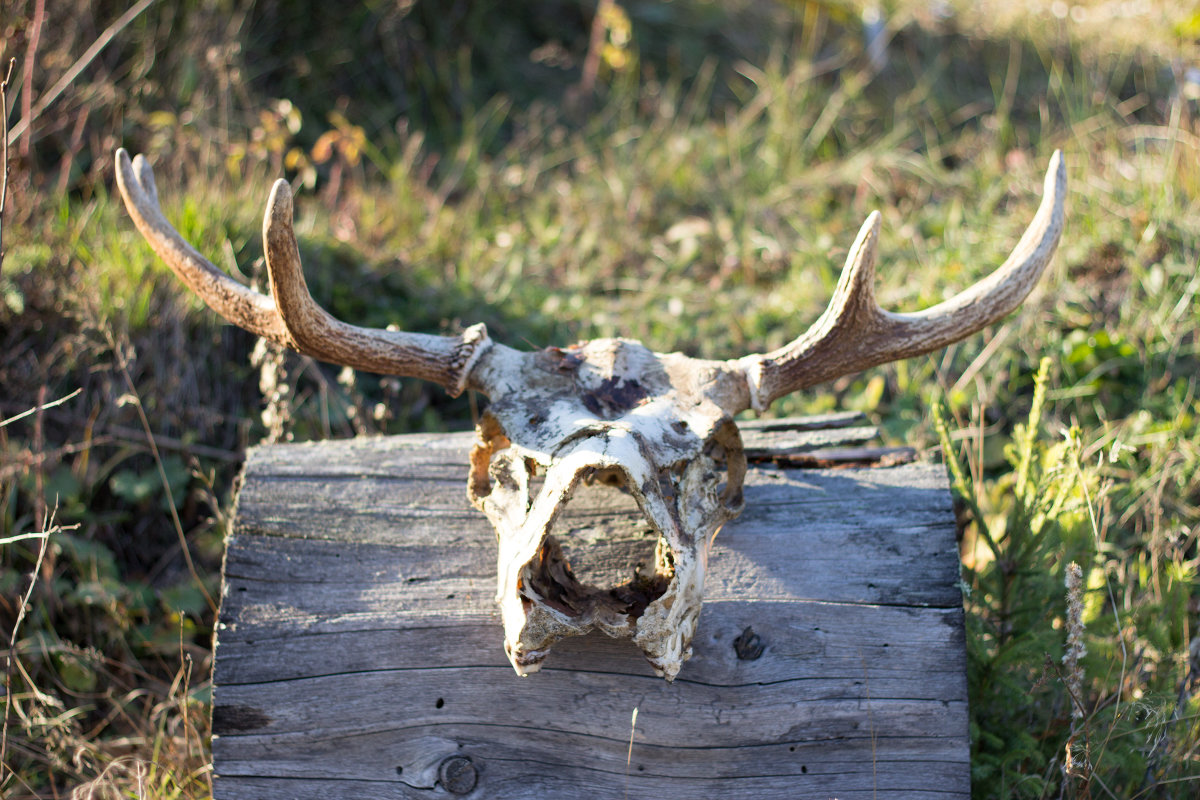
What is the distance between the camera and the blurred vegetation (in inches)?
105

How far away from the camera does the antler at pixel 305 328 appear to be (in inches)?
92.0

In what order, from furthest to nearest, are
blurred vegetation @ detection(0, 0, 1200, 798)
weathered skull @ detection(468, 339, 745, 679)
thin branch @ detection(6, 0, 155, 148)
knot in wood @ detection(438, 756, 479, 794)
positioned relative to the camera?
thin branch @ detection(6, 0, 155, 148)
blurred vegetation @ detection(0, 0, 1200, 798)
knot in wood @ detection(438, 756, 479, 794)
weathered skull @ detection(468, 339, 745, 679)

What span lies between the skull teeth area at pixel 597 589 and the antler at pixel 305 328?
0.62 m

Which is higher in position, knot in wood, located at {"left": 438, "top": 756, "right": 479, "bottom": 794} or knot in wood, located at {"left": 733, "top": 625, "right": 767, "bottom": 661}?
knot in wood, located at {"left": 733, "top": 625, "right": 767, "bottom": 661}

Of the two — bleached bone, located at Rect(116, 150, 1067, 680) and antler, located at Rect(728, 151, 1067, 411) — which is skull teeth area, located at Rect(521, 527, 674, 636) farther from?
antler, located at Rect(728, 151, 1067, 411)

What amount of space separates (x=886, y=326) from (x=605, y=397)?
0.81 m

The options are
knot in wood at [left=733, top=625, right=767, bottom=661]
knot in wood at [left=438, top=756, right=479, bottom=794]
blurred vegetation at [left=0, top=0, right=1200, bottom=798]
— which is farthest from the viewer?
blurred vegetation at [left=0, top=0, right=1200, bottom=798]

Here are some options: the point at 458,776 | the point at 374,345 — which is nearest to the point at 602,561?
the point at 458,776

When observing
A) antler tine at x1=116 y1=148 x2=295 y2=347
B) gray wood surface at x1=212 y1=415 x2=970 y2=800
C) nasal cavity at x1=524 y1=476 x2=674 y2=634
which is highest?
antler tine at x1=116 y1=148 x2=295 y2=347

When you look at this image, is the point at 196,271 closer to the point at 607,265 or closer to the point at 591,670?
the point at 591,670

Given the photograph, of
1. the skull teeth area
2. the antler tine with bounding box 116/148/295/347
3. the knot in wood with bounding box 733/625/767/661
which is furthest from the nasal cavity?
the antler tine with bounding box 116/148/295/347

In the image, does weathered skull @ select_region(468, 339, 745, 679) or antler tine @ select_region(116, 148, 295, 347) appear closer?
weathered skull @ select_region(468, 339, 745, 679)

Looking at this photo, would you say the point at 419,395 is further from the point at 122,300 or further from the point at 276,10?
the point at 276,10

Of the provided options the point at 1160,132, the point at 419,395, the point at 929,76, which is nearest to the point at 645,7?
the point at 929,76
